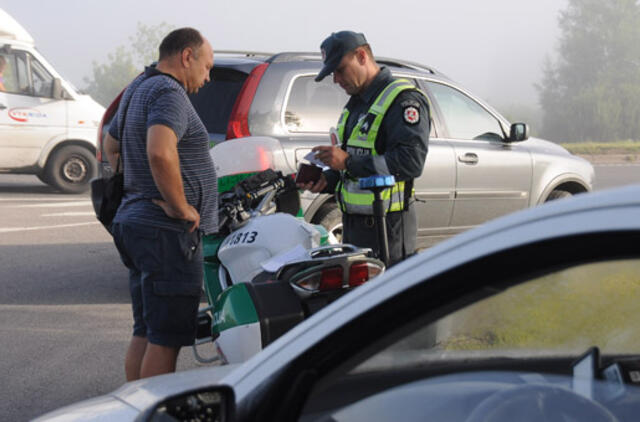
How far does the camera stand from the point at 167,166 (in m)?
3.46

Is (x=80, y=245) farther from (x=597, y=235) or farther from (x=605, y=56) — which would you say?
(x=605, y=56)

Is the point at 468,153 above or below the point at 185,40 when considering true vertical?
below

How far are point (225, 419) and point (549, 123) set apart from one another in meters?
71.9

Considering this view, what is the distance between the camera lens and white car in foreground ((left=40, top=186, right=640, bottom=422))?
120cm

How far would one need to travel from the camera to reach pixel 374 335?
1.42m

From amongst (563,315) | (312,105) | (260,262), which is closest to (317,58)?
(312,105)

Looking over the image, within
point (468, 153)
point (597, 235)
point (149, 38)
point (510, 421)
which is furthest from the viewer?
point (149, 38)

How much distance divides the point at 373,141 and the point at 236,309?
1.40m

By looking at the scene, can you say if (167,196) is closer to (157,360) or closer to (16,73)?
(157,360)

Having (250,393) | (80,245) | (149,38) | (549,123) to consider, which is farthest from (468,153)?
(149,38)

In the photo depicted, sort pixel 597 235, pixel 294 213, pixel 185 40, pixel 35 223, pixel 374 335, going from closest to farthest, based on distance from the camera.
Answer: pixel 597 235, pixel 374 335, pixel 185 40, pixel 294 213, pixel 35 223

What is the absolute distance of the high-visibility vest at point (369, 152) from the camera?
395 centimetres

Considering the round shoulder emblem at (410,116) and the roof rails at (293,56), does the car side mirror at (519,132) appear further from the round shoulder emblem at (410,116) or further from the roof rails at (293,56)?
the round shoulder emblem at (410,116)

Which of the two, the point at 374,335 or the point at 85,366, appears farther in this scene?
the point at 85,366
